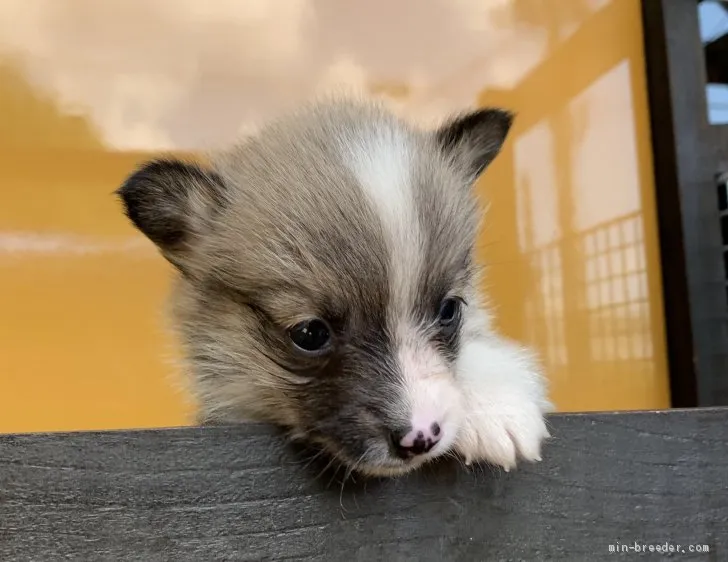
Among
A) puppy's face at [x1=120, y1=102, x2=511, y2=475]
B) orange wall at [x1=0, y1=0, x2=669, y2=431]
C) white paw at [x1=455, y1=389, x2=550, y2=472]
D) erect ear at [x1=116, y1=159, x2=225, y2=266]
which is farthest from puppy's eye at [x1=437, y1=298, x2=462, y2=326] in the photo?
orange wall at [x1=0, y1=0, x2=669, y2=431]

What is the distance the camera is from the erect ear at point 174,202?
130 cm

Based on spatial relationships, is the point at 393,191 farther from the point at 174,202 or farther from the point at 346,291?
the point at 174,202

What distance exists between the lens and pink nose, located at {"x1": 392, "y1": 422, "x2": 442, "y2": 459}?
3.28ft

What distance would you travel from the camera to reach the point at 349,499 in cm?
92

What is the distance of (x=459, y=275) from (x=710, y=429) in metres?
0.47

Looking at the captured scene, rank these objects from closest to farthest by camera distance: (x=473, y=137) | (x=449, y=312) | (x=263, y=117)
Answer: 1. (x=449, y=312)
2. (x=473, y=137)
3. (x=263, y=117)

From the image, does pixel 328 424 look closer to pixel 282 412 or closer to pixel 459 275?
pixel 282 412

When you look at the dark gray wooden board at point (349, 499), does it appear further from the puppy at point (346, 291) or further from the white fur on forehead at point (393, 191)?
the white fur on forehead at point (393, 191)

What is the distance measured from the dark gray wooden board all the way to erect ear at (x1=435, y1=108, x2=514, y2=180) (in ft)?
2.16

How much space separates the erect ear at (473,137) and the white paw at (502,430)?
51cm

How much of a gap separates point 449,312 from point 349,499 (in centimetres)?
45

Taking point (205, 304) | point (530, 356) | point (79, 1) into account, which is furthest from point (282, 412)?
point (79, 1)

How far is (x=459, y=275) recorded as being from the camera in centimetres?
132

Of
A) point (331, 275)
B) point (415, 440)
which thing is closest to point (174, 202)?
point (331, 275)
